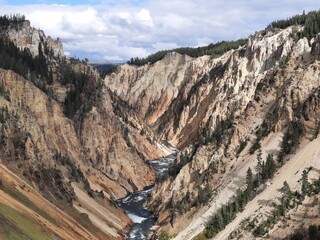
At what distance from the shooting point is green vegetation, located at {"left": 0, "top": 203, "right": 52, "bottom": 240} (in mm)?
52406

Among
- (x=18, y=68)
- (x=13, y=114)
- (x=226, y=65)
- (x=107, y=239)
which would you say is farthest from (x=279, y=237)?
(x=226, y=65)

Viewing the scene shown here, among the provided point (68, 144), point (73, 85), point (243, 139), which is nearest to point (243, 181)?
point (243, 139)

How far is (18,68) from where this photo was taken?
121688 mm

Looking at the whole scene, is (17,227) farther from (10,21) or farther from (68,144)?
(10,21)

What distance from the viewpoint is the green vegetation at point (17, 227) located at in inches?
2063

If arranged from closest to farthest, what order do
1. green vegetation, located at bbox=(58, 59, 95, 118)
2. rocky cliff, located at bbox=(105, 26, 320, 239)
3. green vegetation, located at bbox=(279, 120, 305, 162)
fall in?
green vegetation, located at bbox=(279, 120, 305, 162)
rocky cliff, located at bbox=(105, 26, 320, 239)
green vegetation, located at bbox=(58, 59, 95, 118)

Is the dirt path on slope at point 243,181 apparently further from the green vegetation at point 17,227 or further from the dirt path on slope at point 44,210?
the green vegetation at point 17,227

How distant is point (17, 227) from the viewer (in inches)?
2199

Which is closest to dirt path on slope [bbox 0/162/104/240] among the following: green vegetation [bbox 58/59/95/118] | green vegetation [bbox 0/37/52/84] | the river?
the river

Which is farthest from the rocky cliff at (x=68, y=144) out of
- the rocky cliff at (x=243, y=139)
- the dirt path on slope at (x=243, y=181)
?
the dirt path on slope at (x=243, y=181)

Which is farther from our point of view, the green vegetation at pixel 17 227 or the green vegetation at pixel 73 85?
the green vegetation at pixel 73 85

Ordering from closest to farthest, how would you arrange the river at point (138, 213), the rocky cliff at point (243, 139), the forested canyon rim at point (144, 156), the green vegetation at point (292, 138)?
the forested canyon rim at point (144, 156) → the green vegetation at point (292, 138) → the rocky cliff at point (243, 139) → the river at point (138, 213)

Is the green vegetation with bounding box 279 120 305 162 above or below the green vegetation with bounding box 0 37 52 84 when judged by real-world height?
below

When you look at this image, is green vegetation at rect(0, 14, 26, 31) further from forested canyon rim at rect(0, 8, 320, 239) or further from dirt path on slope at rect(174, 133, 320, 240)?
dirt path on slope at rect(174, 133, 320, 240)
